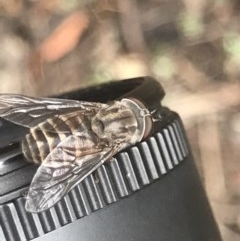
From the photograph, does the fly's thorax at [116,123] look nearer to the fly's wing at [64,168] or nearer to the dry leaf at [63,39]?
the fly's wing at [64,168]

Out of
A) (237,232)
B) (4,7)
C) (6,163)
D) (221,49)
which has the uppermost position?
(4,7)

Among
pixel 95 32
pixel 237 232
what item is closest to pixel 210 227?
pixel 237 232

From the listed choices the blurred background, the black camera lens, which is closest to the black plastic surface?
the black camera lens

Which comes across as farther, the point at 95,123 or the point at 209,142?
the point at 209,142

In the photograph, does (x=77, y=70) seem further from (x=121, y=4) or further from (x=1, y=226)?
(x=1, y=226)

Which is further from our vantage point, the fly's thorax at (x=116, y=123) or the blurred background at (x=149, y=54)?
the blurred background at (x=149, y=54)

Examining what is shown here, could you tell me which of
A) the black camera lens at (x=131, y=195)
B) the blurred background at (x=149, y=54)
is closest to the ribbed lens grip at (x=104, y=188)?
the black camera lens at (x=131, y=195)

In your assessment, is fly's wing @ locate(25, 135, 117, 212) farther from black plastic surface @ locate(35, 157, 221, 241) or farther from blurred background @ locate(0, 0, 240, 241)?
blurred background @ locate(0, 0, 240, 241)
